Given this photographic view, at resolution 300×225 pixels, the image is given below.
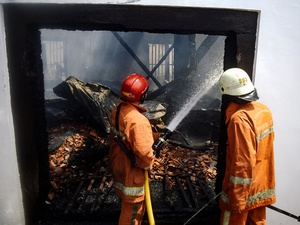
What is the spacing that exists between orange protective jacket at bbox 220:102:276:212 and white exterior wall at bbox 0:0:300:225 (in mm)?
553

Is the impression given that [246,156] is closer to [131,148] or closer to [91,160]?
[131,148]

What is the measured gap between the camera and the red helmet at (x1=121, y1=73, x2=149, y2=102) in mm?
3010

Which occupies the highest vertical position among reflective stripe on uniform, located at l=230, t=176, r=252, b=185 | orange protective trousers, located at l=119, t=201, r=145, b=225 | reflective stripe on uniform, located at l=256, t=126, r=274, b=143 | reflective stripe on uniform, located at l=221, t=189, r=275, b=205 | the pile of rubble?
reflective stripe on uniform, located at l=256, t=126, r=274, b=143

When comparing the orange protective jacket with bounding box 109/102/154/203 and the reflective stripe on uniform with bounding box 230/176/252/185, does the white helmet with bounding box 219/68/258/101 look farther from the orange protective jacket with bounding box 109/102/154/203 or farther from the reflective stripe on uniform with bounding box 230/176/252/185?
the orange protective jacket with bounding box 109/102/154/203

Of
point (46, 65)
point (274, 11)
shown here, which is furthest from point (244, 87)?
point (46, 65)

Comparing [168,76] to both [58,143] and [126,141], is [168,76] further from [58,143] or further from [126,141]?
[126,141]

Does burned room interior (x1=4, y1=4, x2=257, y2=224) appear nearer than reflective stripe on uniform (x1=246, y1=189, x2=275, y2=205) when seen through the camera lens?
No

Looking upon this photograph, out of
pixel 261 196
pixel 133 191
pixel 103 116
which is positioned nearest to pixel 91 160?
pixel 103 116

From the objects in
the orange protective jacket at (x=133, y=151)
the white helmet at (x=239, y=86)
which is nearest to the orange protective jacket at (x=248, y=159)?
the white helmet at (x=239, y=86)

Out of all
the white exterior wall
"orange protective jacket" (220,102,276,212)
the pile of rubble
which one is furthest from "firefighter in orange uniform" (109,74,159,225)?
the pile of rubble

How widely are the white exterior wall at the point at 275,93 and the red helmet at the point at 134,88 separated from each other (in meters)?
0.86

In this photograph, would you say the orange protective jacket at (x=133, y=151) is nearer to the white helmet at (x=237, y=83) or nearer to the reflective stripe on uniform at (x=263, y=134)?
the white helmet at (x=237, y=83)

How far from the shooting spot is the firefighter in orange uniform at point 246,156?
2.48 metres

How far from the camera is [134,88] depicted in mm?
3008
